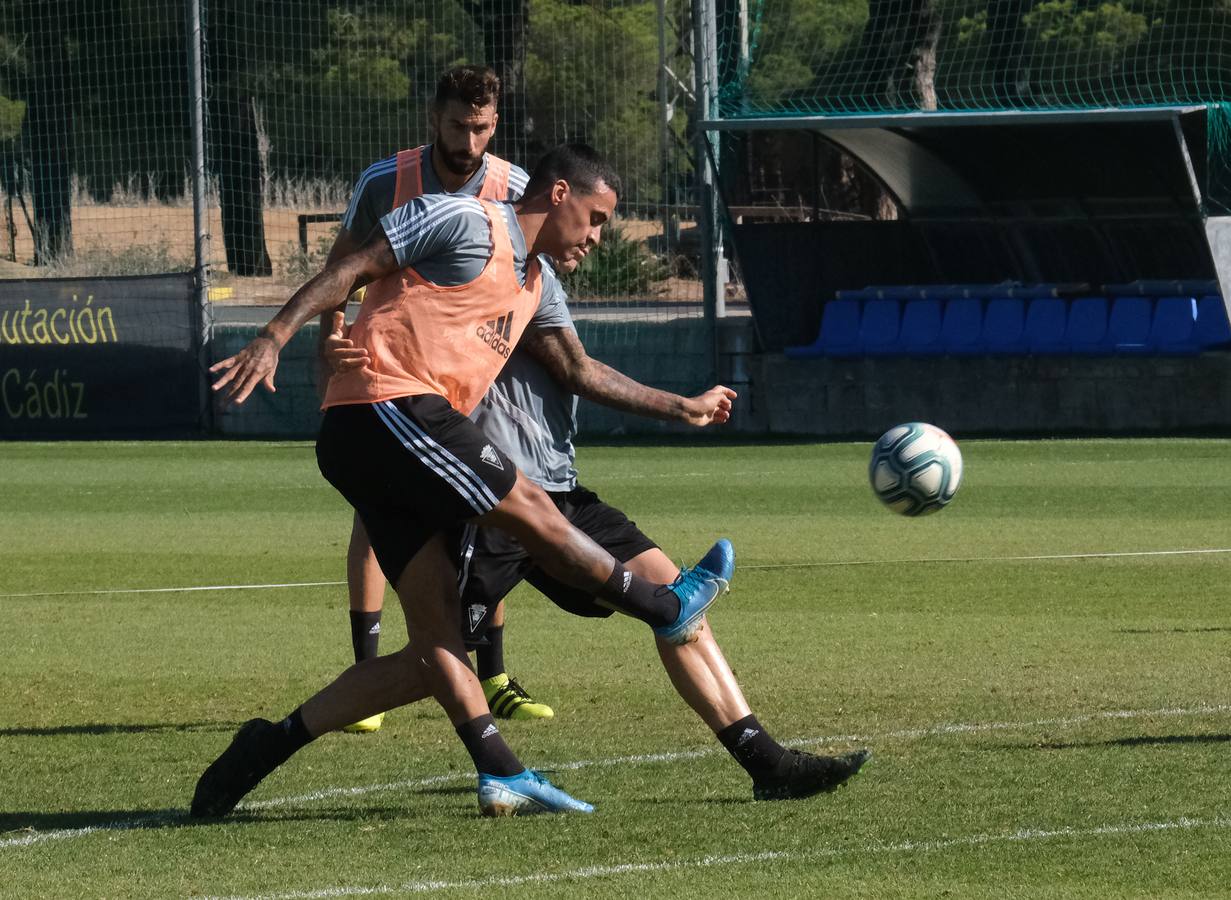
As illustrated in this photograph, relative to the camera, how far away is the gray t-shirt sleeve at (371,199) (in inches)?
259

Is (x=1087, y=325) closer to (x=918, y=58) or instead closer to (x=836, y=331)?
(x=836, y=331)

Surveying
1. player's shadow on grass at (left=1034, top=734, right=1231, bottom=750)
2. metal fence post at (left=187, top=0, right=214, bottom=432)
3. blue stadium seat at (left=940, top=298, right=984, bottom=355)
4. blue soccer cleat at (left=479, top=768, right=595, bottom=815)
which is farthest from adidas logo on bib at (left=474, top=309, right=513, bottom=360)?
metal fence post at (left=187, top=0, right=214, bottom=432)

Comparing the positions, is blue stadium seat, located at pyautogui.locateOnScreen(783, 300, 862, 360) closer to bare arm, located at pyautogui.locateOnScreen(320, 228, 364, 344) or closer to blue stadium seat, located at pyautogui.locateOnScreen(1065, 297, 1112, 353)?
blue stadium seat, located at pyautogui.locateOnScreen(1065, 297, 1112, 353)

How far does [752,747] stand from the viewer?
217 inches

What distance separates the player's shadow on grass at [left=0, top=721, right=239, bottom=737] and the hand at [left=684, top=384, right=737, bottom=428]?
2.23 metres

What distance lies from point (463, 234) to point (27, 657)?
4.43m

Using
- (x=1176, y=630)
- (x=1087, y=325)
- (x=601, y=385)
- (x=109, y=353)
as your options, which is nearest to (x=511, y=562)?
(x=601, y=385)

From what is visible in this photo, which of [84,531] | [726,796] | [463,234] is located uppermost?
[463,234]

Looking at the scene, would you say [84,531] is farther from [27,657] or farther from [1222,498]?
[1222,498]

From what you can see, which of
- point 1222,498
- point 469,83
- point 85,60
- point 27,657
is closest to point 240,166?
point 85,60

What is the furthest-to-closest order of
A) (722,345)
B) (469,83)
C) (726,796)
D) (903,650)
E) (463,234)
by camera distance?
(722,345)
(903,650)
(469,83)
(726,796)
(463,234)

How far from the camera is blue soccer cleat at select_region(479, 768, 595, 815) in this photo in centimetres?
533

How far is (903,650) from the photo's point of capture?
850cm

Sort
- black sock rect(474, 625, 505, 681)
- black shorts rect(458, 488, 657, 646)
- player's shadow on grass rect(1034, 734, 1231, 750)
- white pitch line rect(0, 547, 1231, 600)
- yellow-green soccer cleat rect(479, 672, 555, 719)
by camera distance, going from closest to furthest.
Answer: black shorts rect(458, 488, 657, 646), player's shadow on grass rect(1034, 734, 1231, 750), yellow-green soccer cleat rect(479, 672, 555, 719), black sock rect(474, 625, 505, 681), white pitch line rect(0, 547, 1231, 600)
